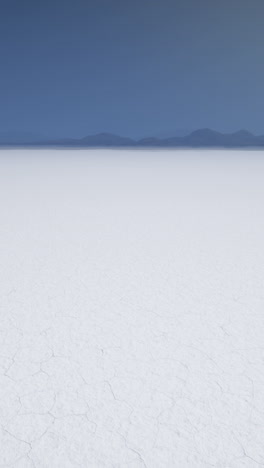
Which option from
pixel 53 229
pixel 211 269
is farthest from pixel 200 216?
pixel 211 269

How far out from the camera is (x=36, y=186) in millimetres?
7492

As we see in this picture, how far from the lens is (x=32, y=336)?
1815mm

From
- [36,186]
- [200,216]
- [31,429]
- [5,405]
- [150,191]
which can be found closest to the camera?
[31,429]

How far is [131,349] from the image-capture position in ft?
5.62

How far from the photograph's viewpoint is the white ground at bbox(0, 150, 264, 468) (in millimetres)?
1214

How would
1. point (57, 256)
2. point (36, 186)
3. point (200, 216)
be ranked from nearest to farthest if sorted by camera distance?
point (57, 256) → point (200, 216) → point (36, 186)

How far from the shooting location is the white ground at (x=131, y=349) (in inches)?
47.8

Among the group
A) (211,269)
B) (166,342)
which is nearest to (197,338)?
(166,342)

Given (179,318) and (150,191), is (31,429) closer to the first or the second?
(179,318)

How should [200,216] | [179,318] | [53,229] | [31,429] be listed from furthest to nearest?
[200,216], [53,229], [179,318], [31,429]

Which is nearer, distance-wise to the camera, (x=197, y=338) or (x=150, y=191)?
(x=197, y=338)

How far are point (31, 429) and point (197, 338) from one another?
78 centimetres

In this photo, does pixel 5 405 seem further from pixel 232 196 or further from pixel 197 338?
pixel 232 196

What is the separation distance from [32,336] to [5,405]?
0.47 m
